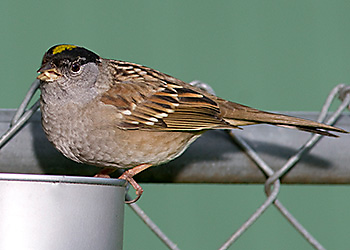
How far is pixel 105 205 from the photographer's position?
36.7 inches

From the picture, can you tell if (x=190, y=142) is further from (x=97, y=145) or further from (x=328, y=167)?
(x=328, y=167)

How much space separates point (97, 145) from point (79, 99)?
202 mm

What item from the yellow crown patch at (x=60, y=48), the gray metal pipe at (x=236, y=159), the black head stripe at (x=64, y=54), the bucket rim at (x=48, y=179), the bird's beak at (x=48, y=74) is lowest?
the gray metal pipe at (x=236, y=159)

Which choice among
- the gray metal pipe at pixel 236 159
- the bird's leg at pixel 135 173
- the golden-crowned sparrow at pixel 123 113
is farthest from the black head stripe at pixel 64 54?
the bird's leg at pixel 135 173

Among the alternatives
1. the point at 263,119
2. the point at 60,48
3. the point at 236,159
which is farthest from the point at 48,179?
the point at 263,119

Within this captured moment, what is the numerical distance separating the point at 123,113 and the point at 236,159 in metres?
0.43

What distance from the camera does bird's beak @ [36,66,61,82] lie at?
171 cm

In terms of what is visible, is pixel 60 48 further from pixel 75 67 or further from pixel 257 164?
pixel 257 164

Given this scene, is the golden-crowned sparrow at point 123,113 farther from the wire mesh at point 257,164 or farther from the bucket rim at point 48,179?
the bucket rim at point 48,179

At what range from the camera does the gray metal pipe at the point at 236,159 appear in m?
1.59

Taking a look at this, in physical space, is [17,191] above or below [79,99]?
above

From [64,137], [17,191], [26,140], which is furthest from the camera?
[64,137]

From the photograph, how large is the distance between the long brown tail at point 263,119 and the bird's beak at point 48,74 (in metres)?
0.61

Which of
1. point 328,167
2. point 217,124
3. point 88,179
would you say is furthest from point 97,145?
point 88,179
